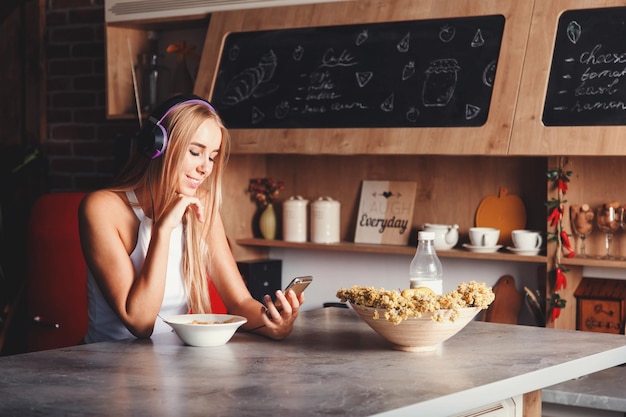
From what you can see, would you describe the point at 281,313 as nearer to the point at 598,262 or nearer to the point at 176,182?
the point at 176,182

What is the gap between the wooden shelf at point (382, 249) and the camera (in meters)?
3.37

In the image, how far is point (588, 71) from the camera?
3.05 metres

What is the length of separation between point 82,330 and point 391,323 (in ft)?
6.41

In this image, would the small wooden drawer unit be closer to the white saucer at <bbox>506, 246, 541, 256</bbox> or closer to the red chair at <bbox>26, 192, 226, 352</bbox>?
the white saucer at <bbox>506, 246, 541, 256</bbox>

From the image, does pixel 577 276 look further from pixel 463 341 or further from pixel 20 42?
pixel 20 42

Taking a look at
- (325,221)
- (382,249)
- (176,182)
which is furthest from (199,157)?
(325,221)

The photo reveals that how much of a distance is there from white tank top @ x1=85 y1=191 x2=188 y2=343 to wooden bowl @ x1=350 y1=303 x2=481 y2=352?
2.15 feet

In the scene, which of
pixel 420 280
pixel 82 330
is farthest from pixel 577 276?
pixel 82 330

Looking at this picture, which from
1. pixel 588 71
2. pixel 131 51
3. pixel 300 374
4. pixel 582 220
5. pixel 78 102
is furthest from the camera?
pixel 78 102

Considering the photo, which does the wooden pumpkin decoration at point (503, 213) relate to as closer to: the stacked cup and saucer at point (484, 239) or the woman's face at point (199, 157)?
the stacked cup and saucer at point (484, 239)

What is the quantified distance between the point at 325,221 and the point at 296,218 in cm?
14

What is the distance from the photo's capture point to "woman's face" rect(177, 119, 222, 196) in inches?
98.8

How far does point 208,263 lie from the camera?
8.69ft

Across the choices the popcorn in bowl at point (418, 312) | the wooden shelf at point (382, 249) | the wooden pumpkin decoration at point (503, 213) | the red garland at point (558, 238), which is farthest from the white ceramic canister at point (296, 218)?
the popcorn in bowl at point (418, 312)
